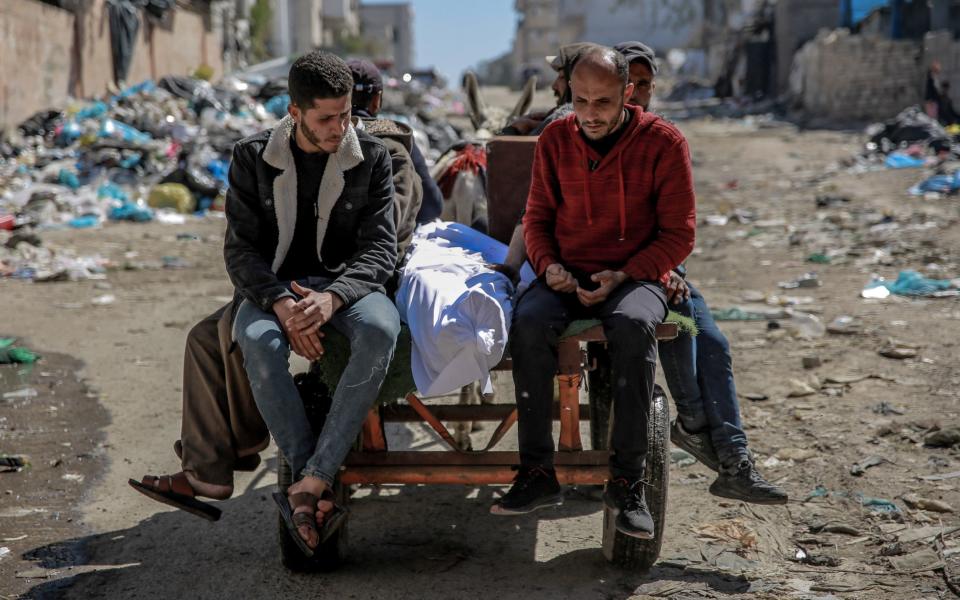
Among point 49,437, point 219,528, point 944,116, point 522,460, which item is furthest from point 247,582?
point 944,116

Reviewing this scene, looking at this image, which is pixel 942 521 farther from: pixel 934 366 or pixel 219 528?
pixel 219 528

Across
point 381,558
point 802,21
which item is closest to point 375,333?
point 381,558

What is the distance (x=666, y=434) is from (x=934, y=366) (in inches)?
127

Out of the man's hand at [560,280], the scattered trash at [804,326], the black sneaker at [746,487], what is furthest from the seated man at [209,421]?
the scattered trash at [804,326]

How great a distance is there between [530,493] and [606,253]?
3.01ft

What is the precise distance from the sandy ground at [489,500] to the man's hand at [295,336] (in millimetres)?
820

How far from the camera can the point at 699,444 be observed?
13.0 feet

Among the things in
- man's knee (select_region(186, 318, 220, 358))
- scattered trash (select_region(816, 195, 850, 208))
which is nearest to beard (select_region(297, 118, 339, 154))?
man's knee (select_region(186, 318, 220, 358))

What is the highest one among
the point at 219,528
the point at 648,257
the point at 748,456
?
the point at 648,257

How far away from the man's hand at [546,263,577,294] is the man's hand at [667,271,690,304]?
40 cm

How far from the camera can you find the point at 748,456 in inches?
152

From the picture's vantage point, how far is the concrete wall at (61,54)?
54.5ft

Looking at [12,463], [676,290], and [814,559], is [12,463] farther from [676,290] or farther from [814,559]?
[814,559]

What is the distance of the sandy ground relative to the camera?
363cm
